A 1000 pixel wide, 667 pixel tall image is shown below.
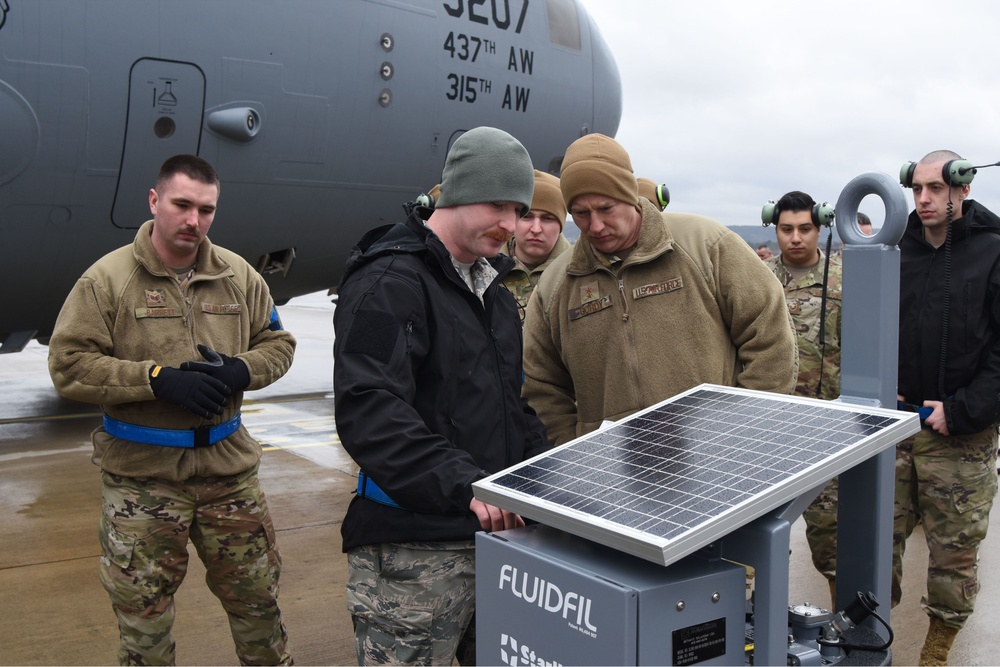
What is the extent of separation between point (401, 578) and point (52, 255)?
184 inches

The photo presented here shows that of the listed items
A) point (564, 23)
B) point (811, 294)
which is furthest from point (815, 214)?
point (564, 23)

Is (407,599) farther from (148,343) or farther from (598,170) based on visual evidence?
(148,343)

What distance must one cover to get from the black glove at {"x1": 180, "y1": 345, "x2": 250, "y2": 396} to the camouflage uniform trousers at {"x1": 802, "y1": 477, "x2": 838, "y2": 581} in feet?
8.43

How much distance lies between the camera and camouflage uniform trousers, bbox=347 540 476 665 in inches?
93.6

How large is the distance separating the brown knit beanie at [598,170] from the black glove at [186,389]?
1456mm

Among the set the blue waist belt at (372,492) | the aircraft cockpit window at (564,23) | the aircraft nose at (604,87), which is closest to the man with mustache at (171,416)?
the blue waist belt at (372,492)

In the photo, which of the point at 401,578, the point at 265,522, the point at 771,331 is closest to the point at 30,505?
the point at 265,522

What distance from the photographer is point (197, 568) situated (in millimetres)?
5008

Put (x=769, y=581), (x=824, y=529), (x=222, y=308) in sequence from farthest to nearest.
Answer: (x=824, y=529)
(x=222, y=308)
(x=769, y=581)

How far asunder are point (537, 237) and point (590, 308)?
1.77 m

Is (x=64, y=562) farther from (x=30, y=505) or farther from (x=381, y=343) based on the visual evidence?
(x=381, y=343)

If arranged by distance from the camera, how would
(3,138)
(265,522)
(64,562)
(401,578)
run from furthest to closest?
(3,138) → (64,562) → (265,522) → (401,578)

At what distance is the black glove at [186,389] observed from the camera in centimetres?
326

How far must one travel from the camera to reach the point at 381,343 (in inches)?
87.9
